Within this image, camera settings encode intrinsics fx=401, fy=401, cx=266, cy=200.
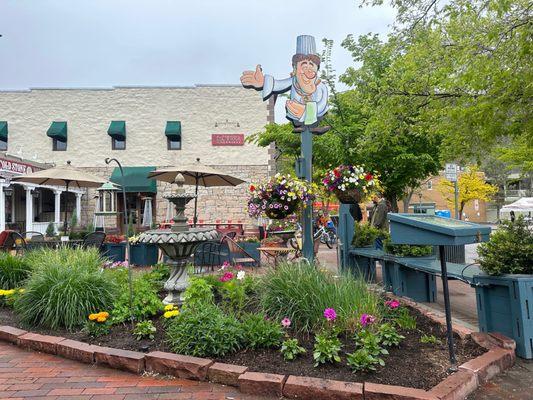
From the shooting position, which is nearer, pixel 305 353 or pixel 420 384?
pixel 420 384

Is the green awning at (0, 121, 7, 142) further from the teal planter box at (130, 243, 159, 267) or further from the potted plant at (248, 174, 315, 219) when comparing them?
the potted plant at (248, 174, 315, 219)

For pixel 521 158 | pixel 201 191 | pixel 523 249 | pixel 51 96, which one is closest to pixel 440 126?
pixel 523 249

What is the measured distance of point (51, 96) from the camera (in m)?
18.7

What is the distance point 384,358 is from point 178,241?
2.68 m

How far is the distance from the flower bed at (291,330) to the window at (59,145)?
1552 centimetres

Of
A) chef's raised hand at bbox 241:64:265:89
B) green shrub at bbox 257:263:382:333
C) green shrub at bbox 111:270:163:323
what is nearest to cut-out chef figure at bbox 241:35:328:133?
chef's raised hand at bbox 241:64:265:89

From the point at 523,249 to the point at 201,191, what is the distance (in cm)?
1614

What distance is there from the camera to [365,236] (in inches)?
292

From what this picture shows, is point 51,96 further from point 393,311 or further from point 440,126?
point 393,311

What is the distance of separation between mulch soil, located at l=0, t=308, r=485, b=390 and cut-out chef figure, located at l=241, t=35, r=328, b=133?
13.8ft

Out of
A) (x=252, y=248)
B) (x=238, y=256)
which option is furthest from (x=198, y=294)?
(x=238, y=256)

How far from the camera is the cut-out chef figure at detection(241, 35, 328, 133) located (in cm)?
724

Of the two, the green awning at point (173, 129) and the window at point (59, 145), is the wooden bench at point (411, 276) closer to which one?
the green awning at point (173, 129)

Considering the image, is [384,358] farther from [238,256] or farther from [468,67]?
[238,256]
